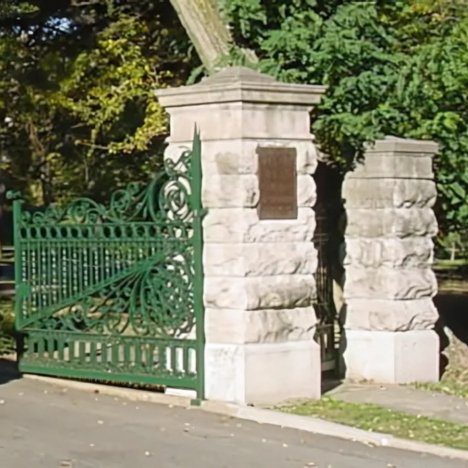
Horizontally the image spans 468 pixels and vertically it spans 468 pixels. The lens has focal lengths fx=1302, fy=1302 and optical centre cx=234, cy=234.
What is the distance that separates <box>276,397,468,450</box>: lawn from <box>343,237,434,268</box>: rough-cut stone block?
2.11m

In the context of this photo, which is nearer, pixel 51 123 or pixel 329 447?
pixel 329 447

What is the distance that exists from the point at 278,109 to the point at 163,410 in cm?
298

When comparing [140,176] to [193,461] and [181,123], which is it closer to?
[181,123]

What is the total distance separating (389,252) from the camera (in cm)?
1374

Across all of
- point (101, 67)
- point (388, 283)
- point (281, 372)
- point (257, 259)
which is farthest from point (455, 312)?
point (257, 259)

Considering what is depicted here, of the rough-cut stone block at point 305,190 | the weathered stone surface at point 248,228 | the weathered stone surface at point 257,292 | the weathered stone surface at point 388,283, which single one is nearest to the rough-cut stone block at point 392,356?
the weathered stone surface at point 388,283

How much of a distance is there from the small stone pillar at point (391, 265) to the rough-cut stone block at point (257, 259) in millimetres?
1699

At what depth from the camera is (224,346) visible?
39.1 feet

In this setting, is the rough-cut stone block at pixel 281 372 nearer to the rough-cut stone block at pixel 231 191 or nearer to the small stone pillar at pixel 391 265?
the rough-cut stone block at pixel 231 191

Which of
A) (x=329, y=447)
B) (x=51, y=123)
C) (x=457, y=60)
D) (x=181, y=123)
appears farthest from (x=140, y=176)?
(x=329, y=447)

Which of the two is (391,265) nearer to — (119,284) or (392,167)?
(392,167)

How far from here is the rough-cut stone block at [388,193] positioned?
1366cm

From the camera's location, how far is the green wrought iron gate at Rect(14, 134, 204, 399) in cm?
1223

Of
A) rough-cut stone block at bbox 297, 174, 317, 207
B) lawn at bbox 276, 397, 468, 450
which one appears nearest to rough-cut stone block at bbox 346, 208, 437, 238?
rough-cut stone block at bbox 297, 174, 317, 207
